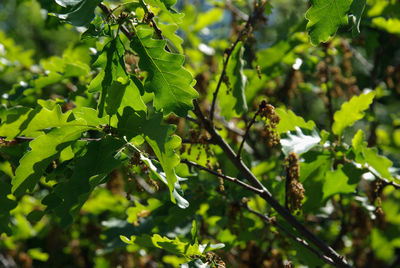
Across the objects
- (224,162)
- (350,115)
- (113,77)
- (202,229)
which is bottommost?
(202,229)

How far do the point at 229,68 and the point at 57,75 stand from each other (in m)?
0.94

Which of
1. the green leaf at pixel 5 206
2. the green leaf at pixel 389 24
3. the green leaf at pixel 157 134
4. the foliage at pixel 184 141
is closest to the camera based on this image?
the green leaf at pixel 157 134

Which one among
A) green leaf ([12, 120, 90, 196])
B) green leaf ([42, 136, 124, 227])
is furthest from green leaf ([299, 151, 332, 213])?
green leaf ([12, 120, 90, 196])

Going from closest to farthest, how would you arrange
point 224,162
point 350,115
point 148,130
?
1. point 148,130
2. point 350,115
3. point 224,162

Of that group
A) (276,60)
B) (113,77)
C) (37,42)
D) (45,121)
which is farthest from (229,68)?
(37,42)

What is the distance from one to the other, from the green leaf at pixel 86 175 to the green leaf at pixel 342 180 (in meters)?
1.17

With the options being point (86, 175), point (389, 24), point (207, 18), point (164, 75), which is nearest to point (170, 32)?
point (164, 75)

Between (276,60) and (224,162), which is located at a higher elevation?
(276,60)

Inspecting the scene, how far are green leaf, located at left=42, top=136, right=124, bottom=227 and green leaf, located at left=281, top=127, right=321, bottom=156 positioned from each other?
0.78 metres

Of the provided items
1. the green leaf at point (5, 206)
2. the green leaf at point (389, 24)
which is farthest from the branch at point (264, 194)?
the green leaf at point (389, 24)

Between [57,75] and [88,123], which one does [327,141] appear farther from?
[57,75]

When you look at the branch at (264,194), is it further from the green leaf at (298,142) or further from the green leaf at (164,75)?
the green leaf at (164,75)

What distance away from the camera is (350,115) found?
216 cm

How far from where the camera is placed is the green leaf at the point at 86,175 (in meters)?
1.50
